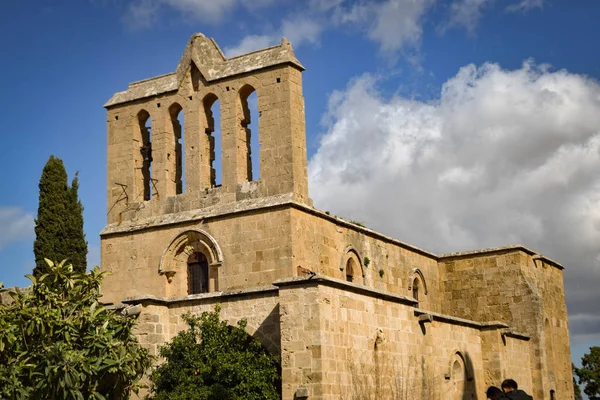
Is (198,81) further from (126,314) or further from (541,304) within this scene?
(541,304)

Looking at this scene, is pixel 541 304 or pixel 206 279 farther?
pixel 541 304

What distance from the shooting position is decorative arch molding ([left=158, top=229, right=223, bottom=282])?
24734 mm

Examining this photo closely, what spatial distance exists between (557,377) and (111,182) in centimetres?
1651

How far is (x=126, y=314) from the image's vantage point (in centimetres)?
1958

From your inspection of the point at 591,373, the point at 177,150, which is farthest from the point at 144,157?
the point at 591,373

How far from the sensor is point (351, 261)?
26516mm

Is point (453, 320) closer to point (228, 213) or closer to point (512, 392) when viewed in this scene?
point (228, 213)

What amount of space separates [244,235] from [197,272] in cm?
192

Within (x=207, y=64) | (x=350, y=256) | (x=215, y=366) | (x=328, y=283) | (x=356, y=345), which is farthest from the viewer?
(x=350, y=256)

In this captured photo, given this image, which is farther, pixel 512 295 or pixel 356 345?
pixel 512 295

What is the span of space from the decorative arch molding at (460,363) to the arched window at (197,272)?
6541 mm

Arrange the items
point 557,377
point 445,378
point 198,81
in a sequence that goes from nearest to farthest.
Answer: point 445,378 → point 198,81 → point 557,377

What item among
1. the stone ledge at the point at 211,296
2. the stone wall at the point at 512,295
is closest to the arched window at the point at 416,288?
the stone wall at the point at 512,295

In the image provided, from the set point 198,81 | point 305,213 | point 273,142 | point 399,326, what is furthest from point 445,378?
point 198,81
